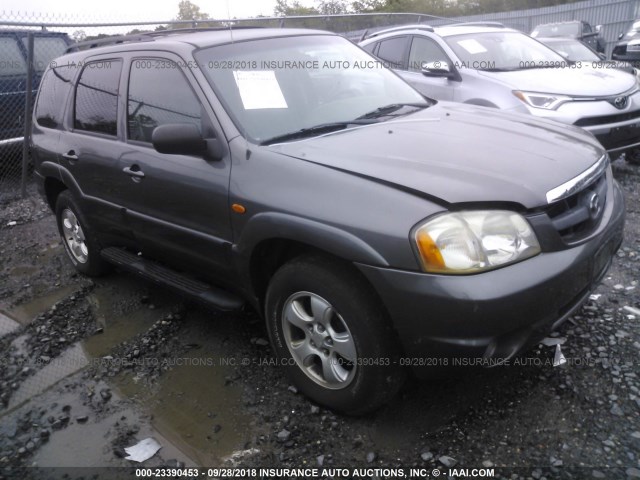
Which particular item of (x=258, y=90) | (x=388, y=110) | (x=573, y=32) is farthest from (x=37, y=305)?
(x=573, y=32)

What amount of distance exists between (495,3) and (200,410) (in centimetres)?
3128

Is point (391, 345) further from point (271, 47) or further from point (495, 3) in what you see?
point (495, 3)

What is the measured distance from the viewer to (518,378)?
2807mm

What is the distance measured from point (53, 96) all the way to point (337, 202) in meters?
3.29

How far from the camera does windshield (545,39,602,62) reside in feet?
28.5

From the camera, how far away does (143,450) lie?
265cm

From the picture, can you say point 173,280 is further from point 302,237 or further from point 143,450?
point 302,237

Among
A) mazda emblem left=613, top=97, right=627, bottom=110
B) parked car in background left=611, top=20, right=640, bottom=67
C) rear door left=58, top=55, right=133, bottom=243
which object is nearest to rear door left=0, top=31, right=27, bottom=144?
rear door left=58, top=55, right=133, bottom=243

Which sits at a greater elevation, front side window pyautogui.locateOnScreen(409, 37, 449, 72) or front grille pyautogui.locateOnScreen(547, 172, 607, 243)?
front side window pyautogui.locateOnScreen(409, 37, 449, 72)

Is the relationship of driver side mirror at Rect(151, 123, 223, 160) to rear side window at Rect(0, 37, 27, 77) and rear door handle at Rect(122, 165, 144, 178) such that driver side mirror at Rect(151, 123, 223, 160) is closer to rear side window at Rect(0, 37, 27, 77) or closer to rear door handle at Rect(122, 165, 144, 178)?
rear door handle at Rect(122, 165, 144, 178)

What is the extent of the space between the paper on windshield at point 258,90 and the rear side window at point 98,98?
1.11m

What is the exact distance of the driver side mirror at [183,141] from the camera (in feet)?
9.02

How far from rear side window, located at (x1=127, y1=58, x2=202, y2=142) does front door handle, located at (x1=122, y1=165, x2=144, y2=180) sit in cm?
19

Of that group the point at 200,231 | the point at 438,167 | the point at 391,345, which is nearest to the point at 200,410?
the point at 200,231
